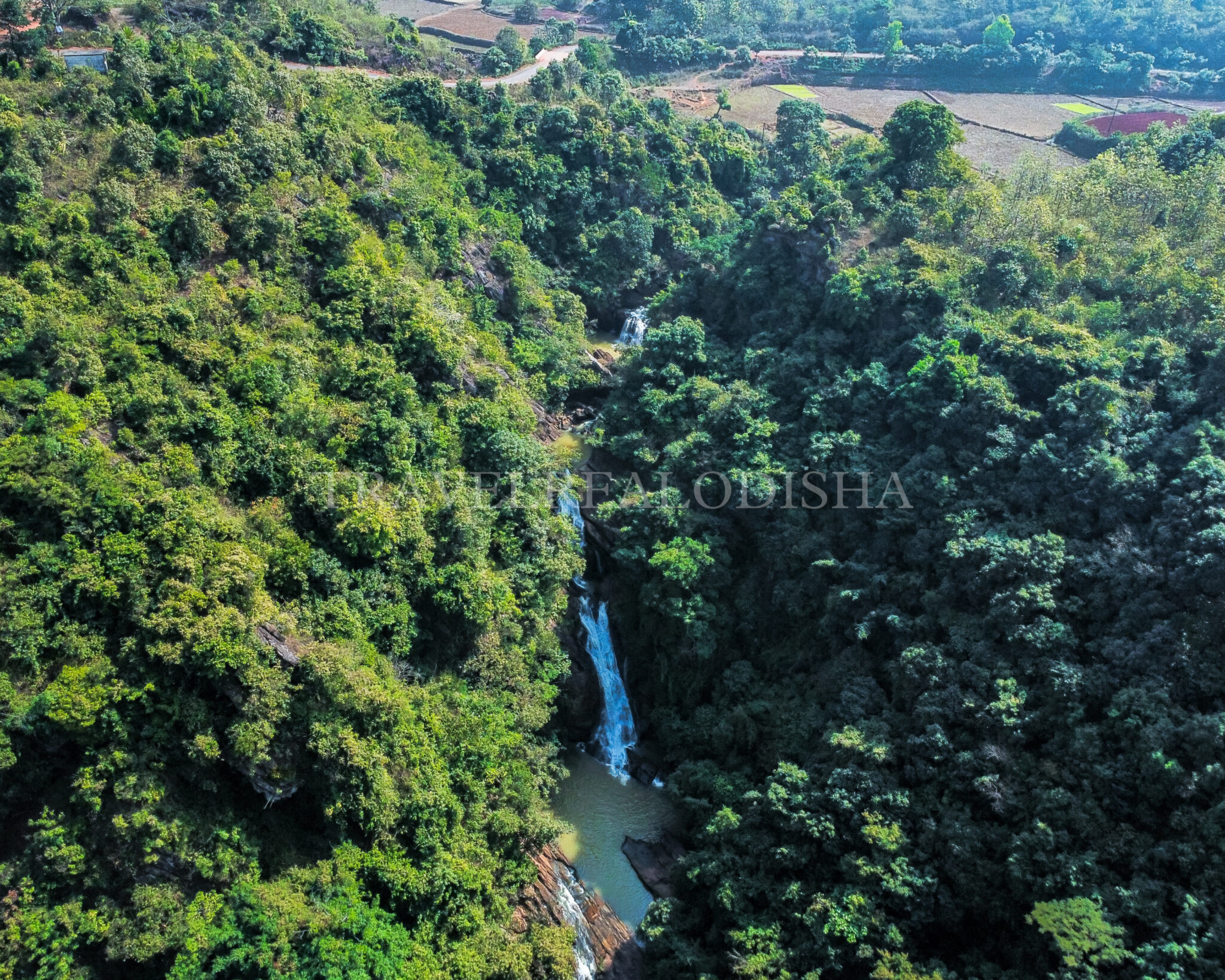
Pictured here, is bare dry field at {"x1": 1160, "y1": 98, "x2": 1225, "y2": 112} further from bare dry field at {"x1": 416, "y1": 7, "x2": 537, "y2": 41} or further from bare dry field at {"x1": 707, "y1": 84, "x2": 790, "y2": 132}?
bare dry field at {"x1": 416, "y1": 7, "x2": 537, "y2": 41}

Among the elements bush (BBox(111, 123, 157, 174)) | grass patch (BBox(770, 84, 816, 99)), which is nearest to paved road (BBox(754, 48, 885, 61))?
grass patch (BBox(770, 84, 816, 99))

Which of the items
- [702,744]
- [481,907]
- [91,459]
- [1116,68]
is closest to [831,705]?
[702,744]

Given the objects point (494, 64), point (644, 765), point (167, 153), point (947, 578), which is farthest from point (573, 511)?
point (494, 64)

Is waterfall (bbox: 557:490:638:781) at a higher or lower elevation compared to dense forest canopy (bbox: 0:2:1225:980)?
lower

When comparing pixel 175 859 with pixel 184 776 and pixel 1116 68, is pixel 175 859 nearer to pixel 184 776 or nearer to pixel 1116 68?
pixel 184 776

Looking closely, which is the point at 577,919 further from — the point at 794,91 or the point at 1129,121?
the point at 794,91

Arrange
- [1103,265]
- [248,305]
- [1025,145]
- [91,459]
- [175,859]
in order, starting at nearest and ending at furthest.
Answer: [175,859]
[91,459]
[248,305]
[1103,265]
[1025,145]
